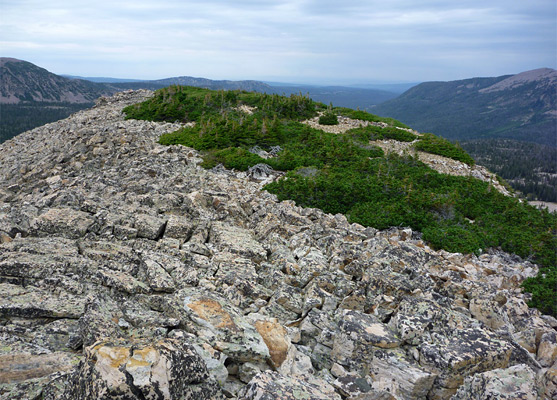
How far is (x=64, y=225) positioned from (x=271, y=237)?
6.35 metres

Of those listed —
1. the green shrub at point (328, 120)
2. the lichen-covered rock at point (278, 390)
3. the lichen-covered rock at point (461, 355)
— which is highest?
the green shrub at point (328, 120)

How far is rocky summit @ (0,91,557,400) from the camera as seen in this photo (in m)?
4.98

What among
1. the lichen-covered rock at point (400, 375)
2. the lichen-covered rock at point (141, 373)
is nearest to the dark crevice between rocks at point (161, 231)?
the lichen-covered rock at point (141, 373)

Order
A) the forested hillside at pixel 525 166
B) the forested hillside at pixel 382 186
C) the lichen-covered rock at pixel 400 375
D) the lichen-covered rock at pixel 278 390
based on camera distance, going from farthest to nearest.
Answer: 1. the forested hillside at pixel 525 166
2. the forested hillside at pixel 382 186
3. the lichen-covered rock at pixel 400 375
4. the lichen-covered rock at pixel 278 390

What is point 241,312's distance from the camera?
7.22m

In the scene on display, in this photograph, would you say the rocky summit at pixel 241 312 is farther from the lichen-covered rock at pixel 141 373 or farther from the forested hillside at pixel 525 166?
the forested hillside at pixel 525 166

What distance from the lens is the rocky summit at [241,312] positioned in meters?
4.98

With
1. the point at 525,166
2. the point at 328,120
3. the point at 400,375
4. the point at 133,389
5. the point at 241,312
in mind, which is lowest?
the point at 525,166

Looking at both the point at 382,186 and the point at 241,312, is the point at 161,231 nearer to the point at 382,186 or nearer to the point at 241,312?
the point at 241,312

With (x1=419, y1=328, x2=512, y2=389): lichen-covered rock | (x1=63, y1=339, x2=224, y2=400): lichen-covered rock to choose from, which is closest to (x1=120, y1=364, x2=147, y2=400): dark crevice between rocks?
(x1=63, y1=339, x2=224, y2=400): lichen-covered rock

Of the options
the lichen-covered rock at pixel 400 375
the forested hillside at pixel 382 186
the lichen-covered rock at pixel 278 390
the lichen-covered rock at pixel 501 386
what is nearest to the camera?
the lichen-covered rock at pixel 278 390

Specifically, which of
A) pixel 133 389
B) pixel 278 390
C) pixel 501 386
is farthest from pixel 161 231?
pixel 501 386

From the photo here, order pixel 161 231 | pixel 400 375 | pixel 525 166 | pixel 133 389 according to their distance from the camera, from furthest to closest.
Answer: pixel 525 166 < pixel 161 231 < pixel 400 375 < pixel 133 389

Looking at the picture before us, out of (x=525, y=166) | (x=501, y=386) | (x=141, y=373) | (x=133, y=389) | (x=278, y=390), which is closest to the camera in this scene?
(x=133, y=389)
